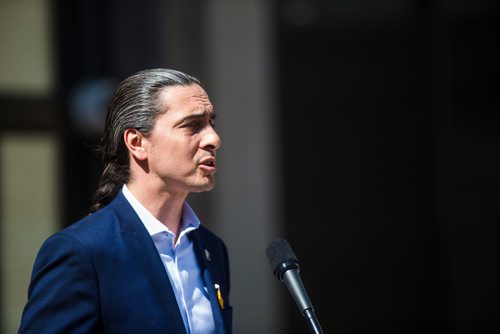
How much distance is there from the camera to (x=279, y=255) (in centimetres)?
271

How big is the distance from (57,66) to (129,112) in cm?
561

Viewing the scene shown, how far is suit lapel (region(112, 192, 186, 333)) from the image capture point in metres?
2.60

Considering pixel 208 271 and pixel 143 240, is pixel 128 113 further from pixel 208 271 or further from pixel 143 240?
pixel 208 271

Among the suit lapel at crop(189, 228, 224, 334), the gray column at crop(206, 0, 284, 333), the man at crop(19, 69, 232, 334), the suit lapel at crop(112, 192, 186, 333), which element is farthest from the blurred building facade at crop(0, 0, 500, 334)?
the suit lapel at crop(112, 192, 186, 333)

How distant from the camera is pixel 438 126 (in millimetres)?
9258

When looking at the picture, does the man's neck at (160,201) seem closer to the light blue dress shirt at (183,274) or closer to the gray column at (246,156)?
the light blue dress shirt at (183,274)

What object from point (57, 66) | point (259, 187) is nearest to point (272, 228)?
point (259, 187)

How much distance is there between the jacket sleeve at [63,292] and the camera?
8.08 ft

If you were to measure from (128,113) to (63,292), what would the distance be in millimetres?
581

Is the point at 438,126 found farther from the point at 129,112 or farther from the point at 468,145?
the point at 129,112

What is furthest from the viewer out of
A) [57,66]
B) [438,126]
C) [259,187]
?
[438,126]

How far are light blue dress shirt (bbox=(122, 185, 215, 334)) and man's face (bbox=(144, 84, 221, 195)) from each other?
0.35 feet

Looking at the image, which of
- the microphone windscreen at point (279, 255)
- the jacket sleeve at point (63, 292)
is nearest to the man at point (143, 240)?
the jacket sleeve at point (63, 292)

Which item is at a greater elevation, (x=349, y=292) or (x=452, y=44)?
(x=452, y=44)
